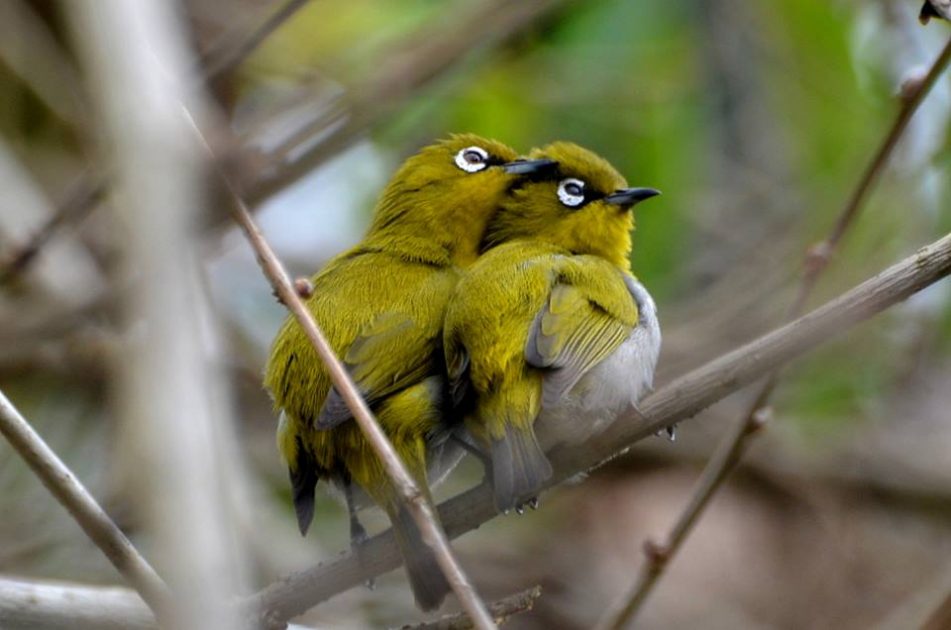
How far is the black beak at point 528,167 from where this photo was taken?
16.5 ft

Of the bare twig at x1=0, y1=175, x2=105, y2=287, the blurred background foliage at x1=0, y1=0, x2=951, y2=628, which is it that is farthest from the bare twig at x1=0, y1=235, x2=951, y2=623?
the blurred background foliage at x1=0, y1=0, x2=951, y2=628

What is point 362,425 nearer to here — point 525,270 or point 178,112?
point 178,112

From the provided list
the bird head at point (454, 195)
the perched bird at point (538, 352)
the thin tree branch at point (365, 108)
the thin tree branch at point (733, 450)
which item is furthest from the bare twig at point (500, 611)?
the bird head at point (454, 195)

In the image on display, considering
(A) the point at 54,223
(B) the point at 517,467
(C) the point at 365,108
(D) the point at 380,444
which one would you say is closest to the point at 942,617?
(B) the point at 517,467

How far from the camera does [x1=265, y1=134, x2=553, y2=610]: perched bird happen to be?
3.87 metres

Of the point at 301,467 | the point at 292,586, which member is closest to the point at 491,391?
the point at 301,467

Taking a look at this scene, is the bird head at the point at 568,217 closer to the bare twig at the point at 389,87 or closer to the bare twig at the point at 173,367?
the bare twig at the point at 389,87

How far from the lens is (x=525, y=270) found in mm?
4562

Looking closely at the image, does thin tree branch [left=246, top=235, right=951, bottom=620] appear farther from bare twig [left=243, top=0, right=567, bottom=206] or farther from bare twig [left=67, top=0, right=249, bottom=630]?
bare twig [left=67, top=0, right=249, bottom=630]

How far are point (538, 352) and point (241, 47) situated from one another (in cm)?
147

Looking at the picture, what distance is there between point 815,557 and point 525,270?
13.9 feet

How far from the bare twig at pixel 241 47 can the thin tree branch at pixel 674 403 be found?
63.1 inches

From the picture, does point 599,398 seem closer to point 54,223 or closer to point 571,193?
point 571,193

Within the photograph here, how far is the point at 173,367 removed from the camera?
6.23 ft
